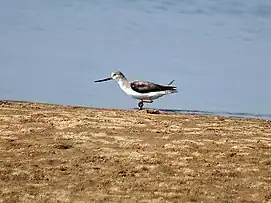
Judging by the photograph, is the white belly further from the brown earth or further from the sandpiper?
the brown earth

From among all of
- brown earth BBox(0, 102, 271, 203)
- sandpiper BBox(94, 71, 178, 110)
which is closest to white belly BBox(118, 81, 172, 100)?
sandpiper BBox(94, 71, 178, 110)

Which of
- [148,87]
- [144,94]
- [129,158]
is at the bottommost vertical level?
[129,158]

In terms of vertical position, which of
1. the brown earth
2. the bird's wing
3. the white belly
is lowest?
the brown earth

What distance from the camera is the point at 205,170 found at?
9.53 metres

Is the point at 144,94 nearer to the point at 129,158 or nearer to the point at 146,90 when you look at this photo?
the point at 146,90

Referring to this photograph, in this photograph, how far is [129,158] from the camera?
998 centimetres

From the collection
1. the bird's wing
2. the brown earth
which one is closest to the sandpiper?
the bird's wing

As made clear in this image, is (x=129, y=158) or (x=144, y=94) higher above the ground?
(x=144, y=94)

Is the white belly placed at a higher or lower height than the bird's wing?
lower

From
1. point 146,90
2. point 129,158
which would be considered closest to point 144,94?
point 146,90

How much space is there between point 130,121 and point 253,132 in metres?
2.41

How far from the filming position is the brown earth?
27.5ft

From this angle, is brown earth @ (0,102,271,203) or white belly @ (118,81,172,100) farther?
white belly @ (118,81,172,100)

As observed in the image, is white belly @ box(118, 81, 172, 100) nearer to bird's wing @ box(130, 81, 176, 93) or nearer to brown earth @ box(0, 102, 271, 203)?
bird's wing @ box(130, 81, 176, 93)
